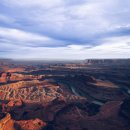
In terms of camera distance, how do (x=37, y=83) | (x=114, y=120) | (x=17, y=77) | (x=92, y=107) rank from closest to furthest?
(x=114, y=120), (x=92, y=107), (x=37, y=83), (x=17, y=77)

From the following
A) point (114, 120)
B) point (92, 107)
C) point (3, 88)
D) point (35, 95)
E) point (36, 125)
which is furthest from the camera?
point (3, 88)

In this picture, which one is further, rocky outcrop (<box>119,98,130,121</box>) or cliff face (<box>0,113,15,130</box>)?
rocky outcrop (<box>119,98,130,121</box>)

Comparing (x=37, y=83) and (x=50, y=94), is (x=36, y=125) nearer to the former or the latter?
(x=50, y=94)

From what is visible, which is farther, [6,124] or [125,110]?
[125,110]

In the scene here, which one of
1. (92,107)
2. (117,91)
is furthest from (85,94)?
(92,107)

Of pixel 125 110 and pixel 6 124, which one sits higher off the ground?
pixel 6 124

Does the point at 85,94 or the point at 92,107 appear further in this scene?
the point at 85,94

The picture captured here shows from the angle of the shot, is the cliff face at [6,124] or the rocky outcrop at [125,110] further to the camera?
the rocky outcrop at [125,110]

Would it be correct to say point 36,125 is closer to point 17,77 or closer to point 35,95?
point 35,95

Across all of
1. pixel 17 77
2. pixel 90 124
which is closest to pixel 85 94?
pixel 90 124
